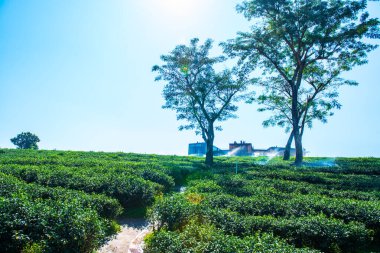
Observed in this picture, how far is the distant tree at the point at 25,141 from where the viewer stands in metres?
81.1

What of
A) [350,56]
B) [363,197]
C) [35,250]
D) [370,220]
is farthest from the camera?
[350,56]

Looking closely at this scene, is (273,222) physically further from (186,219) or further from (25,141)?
(25,141)

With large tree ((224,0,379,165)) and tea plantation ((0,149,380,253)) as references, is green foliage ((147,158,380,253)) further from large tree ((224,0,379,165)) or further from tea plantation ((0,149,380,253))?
large tree ((224,0,379,165))

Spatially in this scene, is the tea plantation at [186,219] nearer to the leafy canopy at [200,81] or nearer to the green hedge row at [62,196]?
the green hedge row at [62,196]

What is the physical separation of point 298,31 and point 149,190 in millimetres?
24740

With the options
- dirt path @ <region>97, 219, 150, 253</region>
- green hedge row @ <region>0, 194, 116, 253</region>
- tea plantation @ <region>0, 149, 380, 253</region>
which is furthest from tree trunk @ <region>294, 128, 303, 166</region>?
green hedge row @ <region>0, 194, 116, 253</region>

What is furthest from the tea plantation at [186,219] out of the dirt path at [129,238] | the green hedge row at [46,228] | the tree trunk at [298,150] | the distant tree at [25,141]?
the distant tree at [25,141]

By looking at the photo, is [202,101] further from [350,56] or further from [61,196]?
[61,196]

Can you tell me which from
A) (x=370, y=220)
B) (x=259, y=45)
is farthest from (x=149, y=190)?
(x=259, y=45)

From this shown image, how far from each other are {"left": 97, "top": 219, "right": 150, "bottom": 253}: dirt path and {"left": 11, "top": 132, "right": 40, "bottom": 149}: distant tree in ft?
270

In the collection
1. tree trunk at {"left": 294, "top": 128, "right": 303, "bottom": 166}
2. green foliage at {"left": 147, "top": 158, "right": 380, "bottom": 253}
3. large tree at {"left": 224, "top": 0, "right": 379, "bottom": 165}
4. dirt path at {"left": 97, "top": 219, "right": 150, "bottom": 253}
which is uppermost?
large tree at {"left": 224, "top": 0, "right": 379, "bottom": 165}

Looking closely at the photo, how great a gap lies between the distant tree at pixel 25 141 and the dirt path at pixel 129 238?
3242 inches

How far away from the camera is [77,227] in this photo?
23.2 feet

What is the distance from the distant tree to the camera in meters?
81.1
